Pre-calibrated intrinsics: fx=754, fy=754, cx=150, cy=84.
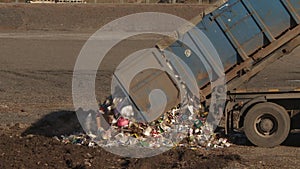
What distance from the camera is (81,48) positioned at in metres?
36.8

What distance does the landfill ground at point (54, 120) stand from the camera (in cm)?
1266

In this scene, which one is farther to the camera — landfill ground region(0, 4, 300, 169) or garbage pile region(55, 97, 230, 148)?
garbage pile region(55, 97, 230, 148)

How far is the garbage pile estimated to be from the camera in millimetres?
14195

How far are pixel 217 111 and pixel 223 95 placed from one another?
398 mm

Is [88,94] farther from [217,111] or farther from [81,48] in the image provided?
[81,48]

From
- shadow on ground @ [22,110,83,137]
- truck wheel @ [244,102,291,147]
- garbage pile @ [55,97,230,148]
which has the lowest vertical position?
truck wheel @ [244,102,291,147]

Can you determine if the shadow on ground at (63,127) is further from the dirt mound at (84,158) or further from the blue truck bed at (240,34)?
the dirt mound at (84,158)

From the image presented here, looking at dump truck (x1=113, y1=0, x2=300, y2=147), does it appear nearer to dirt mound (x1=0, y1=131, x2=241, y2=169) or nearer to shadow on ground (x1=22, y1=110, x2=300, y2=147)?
shadow on ground (x1=22, y1=110, x2=300, y2=147)

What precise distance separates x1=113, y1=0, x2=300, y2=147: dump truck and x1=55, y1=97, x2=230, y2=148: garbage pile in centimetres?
38

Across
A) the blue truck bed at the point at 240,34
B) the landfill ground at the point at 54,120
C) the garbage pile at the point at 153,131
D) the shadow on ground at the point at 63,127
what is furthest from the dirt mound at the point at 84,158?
the blue truck bed at the point at 240,34

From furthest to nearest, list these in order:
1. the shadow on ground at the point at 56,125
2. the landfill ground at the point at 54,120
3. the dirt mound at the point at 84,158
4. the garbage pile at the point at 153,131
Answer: the shadow on ground at the point at 56,125, the garbage pile at the point at 153,131, the landfill ground at the point at 54,120, the dirt mound at the point at 84,158

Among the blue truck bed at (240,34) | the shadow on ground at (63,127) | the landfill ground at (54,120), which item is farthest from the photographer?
the shadow on ground at (63,127)

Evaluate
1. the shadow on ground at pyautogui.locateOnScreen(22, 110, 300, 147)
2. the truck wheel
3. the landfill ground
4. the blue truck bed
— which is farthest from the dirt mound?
the blue truck bed

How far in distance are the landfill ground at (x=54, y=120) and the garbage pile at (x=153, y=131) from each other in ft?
1.60
